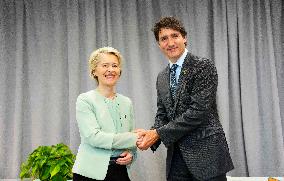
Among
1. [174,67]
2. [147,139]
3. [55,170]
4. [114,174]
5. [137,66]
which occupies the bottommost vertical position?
[55,170]

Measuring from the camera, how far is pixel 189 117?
1.72 metres

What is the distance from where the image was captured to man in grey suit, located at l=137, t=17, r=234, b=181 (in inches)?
67.0

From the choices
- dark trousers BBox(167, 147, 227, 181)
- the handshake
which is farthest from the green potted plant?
dark trousers BBox(167, 147, 227, 181)

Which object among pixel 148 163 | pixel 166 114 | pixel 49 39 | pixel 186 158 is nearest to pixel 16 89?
pixel 49 39

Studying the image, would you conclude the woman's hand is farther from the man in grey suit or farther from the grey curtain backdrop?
the grey curtain backdrop

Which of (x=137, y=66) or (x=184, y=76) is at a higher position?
(x=137, y=66)

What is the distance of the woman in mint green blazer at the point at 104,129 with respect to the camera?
1928mm

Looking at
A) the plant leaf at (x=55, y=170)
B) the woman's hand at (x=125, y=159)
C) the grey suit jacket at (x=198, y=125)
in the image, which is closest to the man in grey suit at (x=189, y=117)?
the grey suit jacket at (x=198, y=125)

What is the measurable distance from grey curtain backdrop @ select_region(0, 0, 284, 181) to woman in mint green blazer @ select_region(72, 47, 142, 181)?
1.45 m

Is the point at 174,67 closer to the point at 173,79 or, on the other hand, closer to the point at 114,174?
the point at 173,79

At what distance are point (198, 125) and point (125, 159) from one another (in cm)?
53

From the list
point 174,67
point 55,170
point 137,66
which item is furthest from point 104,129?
point 137,66

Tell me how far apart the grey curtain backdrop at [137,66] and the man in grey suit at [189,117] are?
1.67 metres

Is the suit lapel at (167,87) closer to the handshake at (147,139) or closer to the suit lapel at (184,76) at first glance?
the suit lapel at (184,76)
